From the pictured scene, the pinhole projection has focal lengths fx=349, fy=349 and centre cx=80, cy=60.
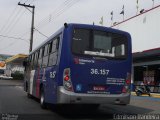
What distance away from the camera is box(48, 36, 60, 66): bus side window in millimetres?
12180

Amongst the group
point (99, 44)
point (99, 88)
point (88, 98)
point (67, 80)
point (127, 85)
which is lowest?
point (88, 98)

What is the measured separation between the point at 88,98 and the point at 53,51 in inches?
98.1

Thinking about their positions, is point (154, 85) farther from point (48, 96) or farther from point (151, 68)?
point (48, 96)

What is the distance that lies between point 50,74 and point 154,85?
13.3 m

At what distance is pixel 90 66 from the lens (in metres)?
11.4

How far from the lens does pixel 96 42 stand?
38.1 ft

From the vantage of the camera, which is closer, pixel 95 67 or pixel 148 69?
pixel 95 67

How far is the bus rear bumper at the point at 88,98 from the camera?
11.0m

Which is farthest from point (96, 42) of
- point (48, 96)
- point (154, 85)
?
point (154, 85)

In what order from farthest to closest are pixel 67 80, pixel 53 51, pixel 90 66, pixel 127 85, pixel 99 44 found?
pixel 53 51, pixel 127 85, pixel 99 44, pixel 90 66, pixel 67 80

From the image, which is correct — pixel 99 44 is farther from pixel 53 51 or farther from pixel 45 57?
pixel 45 57

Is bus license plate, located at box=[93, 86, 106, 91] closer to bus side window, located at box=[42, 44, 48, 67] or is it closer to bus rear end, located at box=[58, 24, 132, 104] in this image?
bus rear end, located at box=[58, 24, 132, 104]

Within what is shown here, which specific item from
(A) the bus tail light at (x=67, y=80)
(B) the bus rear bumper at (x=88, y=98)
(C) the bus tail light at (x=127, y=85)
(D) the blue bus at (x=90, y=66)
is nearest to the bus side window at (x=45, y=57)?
(D) the blue bus at (x=90, y=66)

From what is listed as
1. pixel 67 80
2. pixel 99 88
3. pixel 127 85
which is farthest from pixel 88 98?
pixel 127 85
